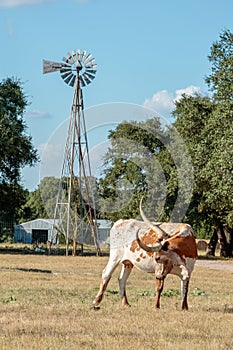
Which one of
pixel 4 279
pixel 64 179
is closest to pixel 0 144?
pixel 64 179

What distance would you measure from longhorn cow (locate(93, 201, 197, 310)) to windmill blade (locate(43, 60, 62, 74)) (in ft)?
100

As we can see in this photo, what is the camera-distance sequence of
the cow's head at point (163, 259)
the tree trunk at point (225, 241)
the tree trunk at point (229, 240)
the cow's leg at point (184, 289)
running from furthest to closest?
the tree trunk at point (229, 240) < the tree trunk at point (225, 241) < the cow's leg at point (184, 289) < the cow's head at point (163, 259)

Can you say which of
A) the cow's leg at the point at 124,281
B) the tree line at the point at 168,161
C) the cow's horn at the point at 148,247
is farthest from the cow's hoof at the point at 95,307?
the tree line at the point at 168,161

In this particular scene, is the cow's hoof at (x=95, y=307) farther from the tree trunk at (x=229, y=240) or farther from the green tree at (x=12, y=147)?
the tree trunk at (x=229, y=240)

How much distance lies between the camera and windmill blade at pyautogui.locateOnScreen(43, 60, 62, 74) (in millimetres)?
44753

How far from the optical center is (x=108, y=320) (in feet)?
42.4

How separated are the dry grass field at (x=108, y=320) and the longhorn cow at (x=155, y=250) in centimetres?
63

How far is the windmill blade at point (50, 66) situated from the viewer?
44.8 metres

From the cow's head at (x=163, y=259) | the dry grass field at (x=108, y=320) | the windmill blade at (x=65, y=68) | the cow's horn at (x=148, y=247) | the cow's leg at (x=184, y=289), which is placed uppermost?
the windmill blade at (x=65, y=68)

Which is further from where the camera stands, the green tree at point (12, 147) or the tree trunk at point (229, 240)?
the tree trunk at point (229, 240)

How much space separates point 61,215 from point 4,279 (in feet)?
87.9

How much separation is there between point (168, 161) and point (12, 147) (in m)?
11.9

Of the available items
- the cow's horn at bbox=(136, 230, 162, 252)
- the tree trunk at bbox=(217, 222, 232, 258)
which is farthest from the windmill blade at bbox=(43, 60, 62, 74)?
the cow's horn at bbox=(136, 230, 162, 252)

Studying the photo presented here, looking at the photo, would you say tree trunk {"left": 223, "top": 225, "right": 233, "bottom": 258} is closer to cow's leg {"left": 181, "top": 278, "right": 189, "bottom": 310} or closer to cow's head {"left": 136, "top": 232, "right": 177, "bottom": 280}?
cow's leg {"left": 181, "top": 278, "right": 189, "bottom": 310}
